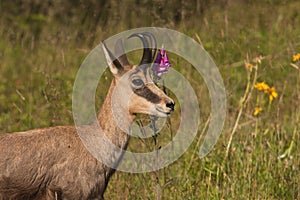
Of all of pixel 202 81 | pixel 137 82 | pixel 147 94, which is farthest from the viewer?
pixel 202 81

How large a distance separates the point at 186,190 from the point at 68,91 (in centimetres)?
244

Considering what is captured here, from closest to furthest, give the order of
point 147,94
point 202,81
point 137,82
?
point 147,94
point 137,82
point 202,81

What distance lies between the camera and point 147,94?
18.5 ft

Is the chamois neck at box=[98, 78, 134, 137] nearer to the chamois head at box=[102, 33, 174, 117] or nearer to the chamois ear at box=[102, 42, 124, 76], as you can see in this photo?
the chamois head at box=[102, 33, 174, 117]

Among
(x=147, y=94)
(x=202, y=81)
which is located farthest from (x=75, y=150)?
(x=202, y=81)

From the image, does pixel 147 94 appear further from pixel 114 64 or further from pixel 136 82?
pixel 114 64

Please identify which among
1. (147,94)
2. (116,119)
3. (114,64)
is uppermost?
(114,64)

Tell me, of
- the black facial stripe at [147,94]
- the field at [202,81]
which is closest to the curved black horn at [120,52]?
the black facial stripe at [147,94]

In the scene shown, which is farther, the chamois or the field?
the field

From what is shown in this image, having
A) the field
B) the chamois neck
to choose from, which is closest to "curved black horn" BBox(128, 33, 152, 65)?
the chamois neck

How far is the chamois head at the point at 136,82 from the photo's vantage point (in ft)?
18.5

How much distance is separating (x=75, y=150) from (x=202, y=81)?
3.11 metres

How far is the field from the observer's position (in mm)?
6453

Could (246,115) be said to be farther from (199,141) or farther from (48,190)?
(48,190)
